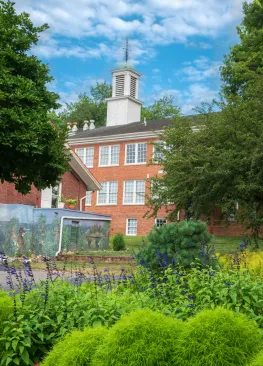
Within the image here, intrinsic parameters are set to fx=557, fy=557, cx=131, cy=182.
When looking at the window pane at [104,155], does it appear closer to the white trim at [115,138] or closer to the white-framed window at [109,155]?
the white-framed window at [109,155]

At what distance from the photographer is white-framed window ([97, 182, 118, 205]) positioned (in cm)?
4553

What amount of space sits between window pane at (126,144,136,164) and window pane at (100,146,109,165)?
2.12 meters

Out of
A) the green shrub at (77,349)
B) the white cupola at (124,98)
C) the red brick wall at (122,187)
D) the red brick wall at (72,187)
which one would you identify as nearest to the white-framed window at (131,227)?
the red brick wall at (122,187)

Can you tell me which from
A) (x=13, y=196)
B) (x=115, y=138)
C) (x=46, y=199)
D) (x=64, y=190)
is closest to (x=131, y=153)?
(x=115, y=138)

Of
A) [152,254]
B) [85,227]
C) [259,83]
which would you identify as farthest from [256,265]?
[85,227]

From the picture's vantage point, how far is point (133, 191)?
44.3 m

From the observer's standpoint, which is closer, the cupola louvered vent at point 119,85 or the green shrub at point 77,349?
the green shrub at point 77,349

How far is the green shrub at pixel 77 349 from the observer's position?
4.61m

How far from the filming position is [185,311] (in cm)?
575

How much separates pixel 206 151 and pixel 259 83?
13.5 ft

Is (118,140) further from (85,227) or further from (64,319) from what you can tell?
(64,319)

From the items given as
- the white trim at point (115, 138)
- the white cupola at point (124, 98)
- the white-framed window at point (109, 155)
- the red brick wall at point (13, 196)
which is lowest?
the red brick wall at point (13, 196)

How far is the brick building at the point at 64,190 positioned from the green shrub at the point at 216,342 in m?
25.8

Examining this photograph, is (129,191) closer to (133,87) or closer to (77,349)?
(133,87)
